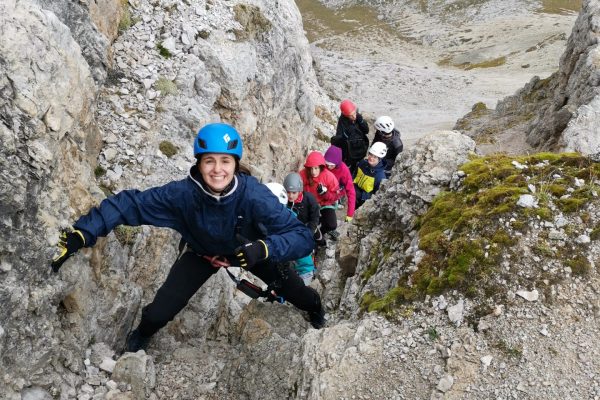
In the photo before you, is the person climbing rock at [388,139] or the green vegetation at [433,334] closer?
the green vegetation at [433,334]

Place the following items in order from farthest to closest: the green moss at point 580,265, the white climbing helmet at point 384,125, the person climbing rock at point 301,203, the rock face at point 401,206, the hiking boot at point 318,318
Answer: the white climbing helmet at point 384,125 → the person climbing rock at point 301,203 → the hiking boot at point 318,318 → the rock face at point 401,206 → the green moss at point 580,265

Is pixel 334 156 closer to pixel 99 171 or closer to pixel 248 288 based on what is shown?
pixel 248 288

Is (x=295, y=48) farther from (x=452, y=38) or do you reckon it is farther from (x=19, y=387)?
(x=452, y=38)

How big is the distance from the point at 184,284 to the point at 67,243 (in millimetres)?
2062

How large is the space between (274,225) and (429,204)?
2.78m

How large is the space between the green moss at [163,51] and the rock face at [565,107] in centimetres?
→ 1435

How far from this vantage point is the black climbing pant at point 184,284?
8125mm

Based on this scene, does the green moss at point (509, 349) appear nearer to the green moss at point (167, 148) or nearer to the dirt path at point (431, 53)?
the green moss at point (167, 148)

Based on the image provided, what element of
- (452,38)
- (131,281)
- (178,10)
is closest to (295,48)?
(178,10)

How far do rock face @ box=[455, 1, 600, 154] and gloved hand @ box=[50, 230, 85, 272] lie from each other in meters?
16.0

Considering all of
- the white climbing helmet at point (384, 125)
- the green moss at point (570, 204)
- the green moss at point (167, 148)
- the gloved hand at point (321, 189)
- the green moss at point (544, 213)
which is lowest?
the gloved hand at point (321, 189)

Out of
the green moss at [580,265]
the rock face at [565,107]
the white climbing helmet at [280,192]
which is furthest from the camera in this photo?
the rock face at [565,107]

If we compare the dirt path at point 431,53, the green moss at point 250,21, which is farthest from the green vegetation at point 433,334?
the dirt path at point 431,53

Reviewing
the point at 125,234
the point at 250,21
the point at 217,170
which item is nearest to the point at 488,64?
the point at 250,21
